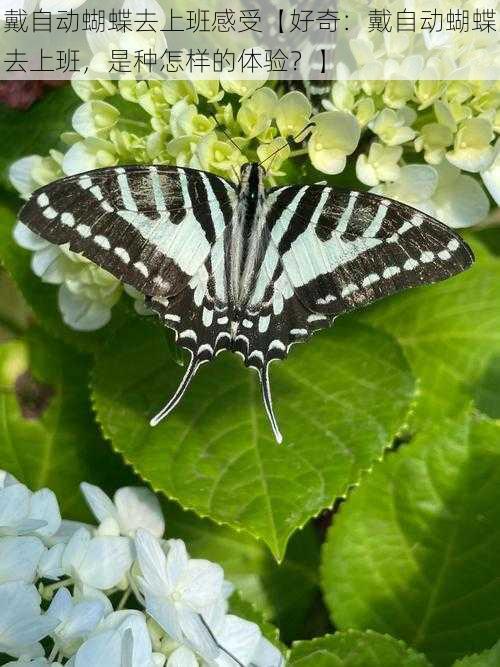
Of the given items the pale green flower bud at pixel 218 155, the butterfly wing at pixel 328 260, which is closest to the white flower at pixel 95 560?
the butterfly wing at pixel 328 260

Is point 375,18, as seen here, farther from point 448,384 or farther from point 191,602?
point 191,602

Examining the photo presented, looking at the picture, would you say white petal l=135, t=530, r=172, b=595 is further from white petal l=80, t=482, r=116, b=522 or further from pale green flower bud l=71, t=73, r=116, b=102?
pale green flower bud l=71, t=73, r=116, b=102

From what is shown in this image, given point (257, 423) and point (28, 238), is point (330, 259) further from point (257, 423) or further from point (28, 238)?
point (28, 238)

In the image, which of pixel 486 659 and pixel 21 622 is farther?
pixel 486 659

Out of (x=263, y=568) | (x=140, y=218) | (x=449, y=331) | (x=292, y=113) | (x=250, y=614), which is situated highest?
(x=292, y=113)

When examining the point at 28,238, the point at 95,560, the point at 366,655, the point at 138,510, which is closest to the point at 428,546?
the point at 366,655

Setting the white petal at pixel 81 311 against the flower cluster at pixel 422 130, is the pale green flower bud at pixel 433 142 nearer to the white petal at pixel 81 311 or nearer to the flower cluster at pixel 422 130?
the flower cluster at pixel 422 130
